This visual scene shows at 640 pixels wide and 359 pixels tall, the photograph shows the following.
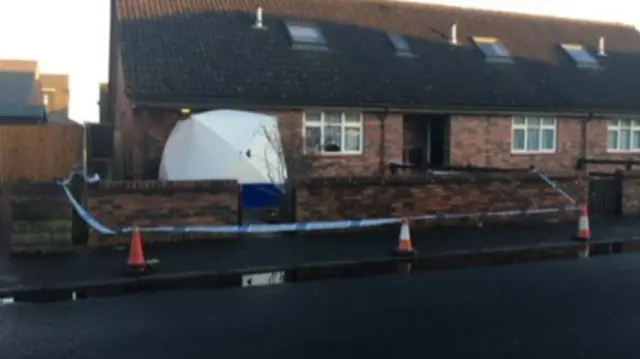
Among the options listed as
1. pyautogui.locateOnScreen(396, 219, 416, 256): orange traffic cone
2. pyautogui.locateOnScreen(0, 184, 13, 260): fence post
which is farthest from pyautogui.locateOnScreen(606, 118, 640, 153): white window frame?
pyautogui.locateOnScreen(0, 184, 13, 260): fence post

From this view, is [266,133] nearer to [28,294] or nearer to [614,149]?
[28,294]

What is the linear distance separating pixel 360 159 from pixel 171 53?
6.28m

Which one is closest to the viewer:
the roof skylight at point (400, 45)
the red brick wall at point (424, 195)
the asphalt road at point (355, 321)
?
the asphalt road at point (355, 321)

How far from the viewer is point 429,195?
45.2 ft

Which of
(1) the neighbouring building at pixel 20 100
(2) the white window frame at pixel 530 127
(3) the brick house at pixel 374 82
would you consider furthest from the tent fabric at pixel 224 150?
(1) the neighbouring building at pixel 20 100

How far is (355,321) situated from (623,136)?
21608mm

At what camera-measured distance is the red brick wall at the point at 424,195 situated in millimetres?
12961

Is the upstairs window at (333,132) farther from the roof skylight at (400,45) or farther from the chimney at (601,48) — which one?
the chimney at (601,48)

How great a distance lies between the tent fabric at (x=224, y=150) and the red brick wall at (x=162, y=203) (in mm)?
4089

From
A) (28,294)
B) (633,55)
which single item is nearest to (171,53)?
(28,294)

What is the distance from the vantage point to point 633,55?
29.1m

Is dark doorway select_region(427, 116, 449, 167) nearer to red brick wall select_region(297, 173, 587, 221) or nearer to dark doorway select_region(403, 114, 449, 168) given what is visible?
dark doorway select_region(403, 114, 449, 168)

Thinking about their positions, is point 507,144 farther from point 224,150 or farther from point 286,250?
point 286,250

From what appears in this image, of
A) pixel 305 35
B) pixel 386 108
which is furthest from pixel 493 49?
pixel 305 35
